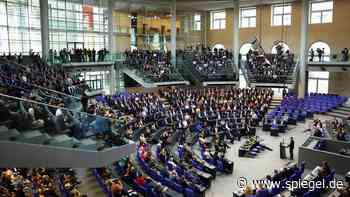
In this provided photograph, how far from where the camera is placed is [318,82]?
3023 cm

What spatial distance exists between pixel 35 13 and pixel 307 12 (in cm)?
2198

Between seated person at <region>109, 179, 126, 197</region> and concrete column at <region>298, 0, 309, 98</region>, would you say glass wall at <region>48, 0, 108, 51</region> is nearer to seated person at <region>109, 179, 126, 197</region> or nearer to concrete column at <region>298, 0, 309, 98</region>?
concrete column at <region>298, 0, 309, 98</region>

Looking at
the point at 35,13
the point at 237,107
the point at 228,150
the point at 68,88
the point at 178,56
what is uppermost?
the point at 35,13

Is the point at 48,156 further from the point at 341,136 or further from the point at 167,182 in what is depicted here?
the point at 341,136

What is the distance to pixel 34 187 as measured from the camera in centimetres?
1023

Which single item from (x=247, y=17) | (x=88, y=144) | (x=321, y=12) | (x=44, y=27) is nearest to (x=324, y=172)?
(x=88, y=144)

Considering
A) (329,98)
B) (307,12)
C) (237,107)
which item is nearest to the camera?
(237,107)

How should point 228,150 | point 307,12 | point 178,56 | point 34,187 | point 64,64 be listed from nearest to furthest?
point 34,187
point 228,150
point 64,64
point 307,12
point 178,56

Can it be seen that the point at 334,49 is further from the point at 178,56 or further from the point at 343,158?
the point at 343,158

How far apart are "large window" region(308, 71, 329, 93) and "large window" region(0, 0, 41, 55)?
24.0 m

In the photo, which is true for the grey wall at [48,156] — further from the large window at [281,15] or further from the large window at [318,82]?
the large window at [281,15]

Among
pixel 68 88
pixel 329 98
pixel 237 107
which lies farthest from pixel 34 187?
pixel 329 98

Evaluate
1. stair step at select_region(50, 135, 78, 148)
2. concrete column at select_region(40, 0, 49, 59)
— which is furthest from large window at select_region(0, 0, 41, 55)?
stair step at select_region(50, 135, 78, 148)

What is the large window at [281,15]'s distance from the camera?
1249 inches
